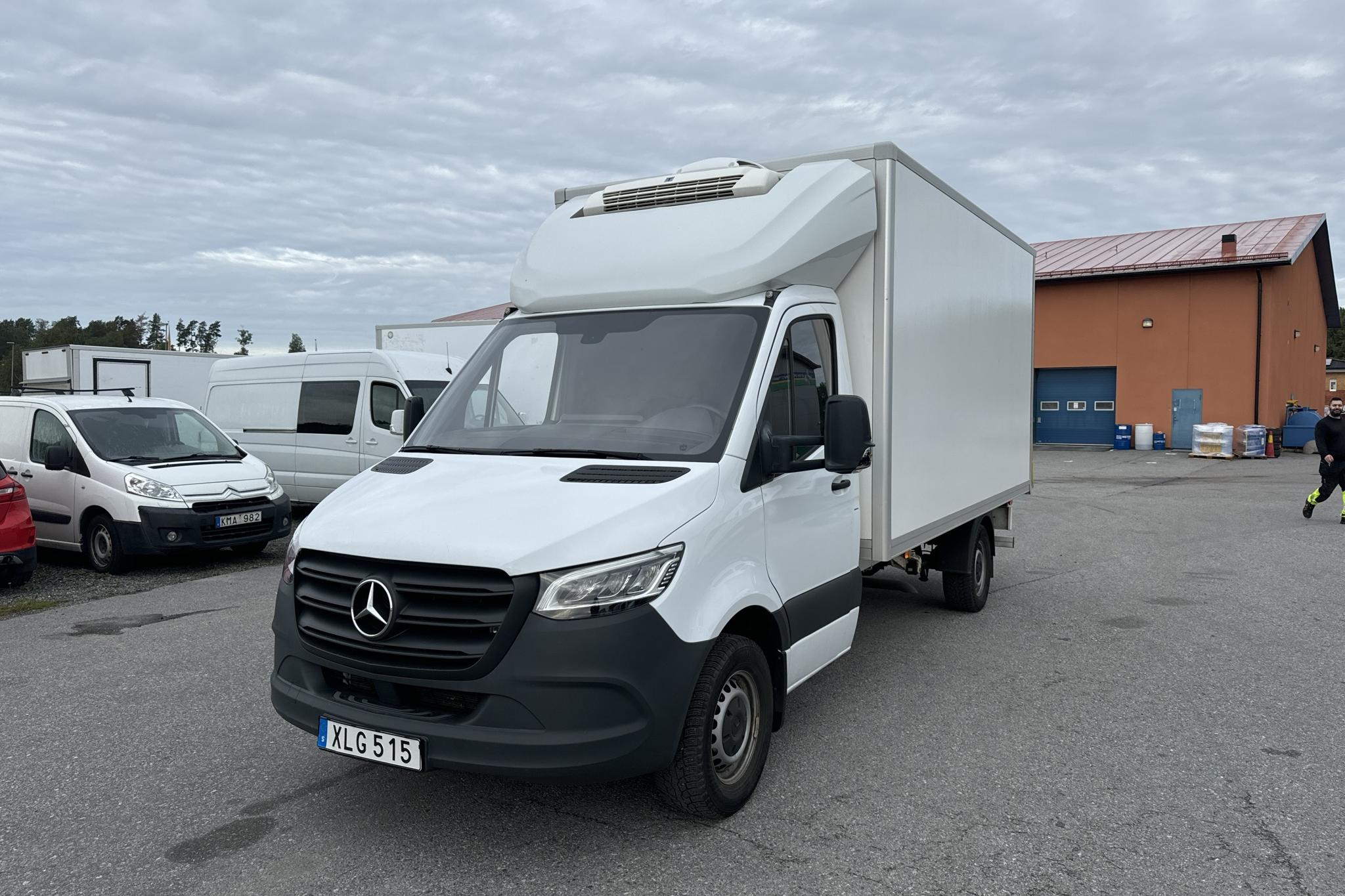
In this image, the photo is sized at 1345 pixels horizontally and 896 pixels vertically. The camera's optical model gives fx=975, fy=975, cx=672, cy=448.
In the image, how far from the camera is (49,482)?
10359 millimetres

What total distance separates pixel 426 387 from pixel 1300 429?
26.0 meters

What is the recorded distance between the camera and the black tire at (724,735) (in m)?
3.64

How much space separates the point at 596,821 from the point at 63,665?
435 cm

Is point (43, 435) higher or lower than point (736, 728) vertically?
higher

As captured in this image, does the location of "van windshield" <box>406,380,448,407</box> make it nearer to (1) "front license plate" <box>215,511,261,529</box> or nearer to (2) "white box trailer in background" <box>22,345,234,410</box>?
(1) "front license plate" <box>215,511,261,529</box>

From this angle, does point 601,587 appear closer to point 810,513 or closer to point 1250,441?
point 810,513

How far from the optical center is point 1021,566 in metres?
10.2

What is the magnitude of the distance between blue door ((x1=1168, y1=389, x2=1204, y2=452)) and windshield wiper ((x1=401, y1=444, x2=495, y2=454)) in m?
28.7

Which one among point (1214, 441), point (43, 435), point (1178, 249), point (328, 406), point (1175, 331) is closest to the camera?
→ point (43, 435)

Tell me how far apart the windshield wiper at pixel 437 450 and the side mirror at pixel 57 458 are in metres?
7.09

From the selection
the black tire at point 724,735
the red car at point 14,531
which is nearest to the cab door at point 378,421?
the red car at point 14,531

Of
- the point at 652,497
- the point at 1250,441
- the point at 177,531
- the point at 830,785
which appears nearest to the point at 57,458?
the point at 177,531

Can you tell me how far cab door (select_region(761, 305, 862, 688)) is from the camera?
423cm

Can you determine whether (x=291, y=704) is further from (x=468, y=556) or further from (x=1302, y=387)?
(x=1302, y=387)
